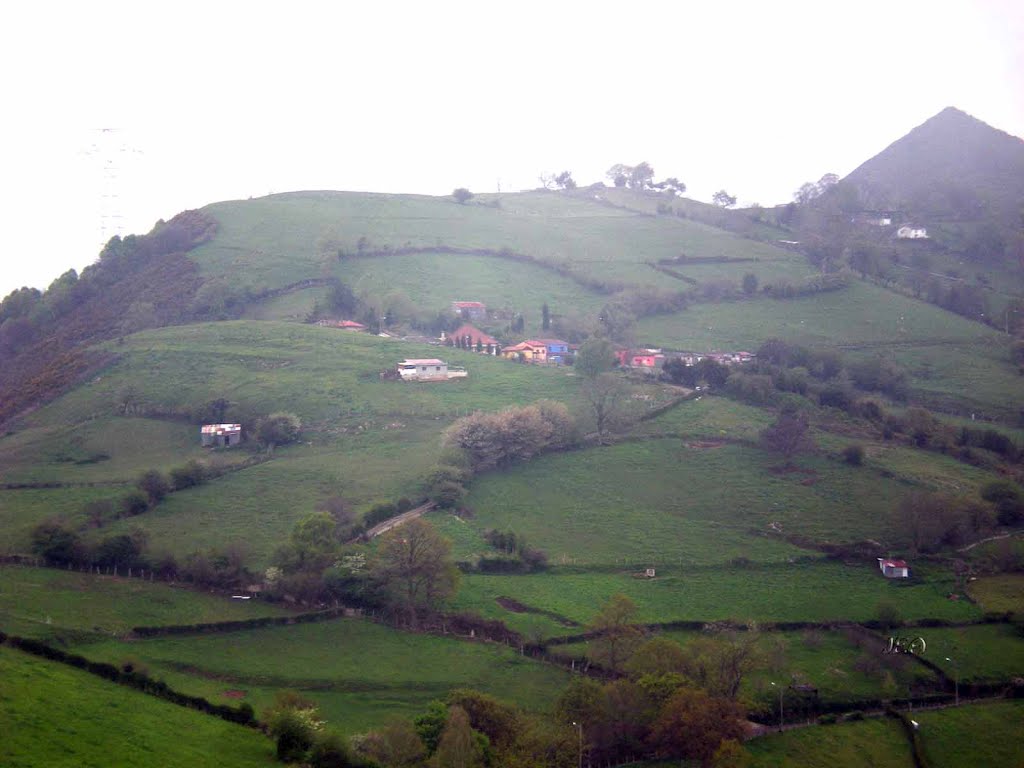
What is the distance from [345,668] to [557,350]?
49224mm

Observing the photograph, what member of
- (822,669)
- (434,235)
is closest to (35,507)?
(822,669)

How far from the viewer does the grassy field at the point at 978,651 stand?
36.9 metres

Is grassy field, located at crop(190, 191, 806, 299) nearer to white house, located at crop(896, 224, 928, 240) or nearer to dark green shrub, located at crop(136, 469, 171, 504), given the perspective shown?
white house, located at crop(896, 224, 928, 240)

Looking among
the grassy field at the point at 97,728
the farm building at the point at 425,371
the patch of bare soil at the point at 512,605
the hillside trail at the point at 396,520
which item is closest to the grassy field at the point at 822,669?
→ the patch of bare soil at the point at 512,605

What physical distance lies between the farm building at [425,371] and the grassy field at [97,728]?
41433mm

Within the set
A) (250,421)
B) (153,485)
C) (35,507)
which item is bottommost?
(35,507)

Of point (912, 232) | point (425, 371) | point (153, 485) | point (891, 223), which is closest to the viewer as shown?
point (153, 485)

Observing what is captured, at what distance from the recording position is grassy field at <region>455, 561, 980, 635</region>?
134 feet

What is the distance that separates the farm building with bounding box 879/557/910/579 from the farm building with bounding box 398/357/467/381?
118ft

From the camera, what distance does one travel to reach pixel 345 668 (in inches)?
1395

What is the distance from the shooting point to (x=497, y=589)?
42781 mm

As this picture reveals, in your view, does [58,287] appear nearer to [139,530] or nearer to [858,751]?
[139,530]

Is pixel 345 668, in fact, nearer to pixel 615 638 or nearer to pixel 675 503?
pixel 615 638

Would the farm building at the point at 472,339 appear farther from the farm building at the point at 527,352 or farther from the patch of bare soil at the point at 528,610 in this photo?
the patch of bare soil at the point at 528,610
